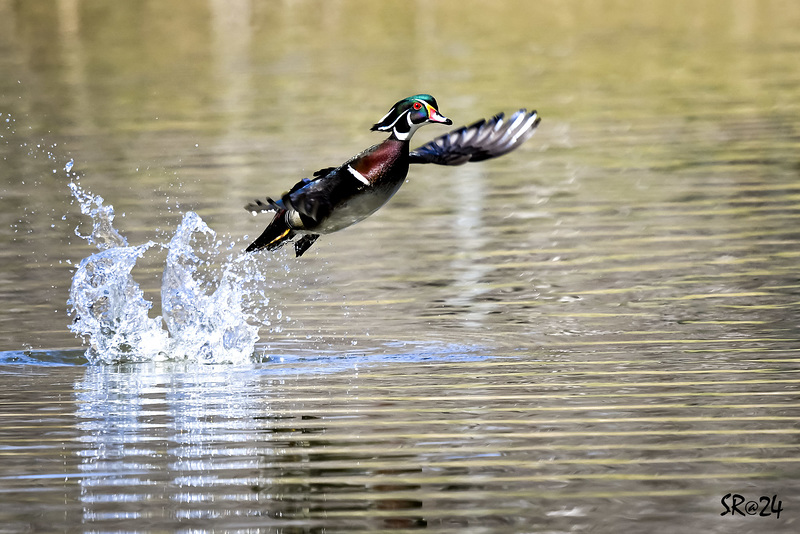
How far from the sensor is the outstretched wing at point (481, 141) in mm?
9711

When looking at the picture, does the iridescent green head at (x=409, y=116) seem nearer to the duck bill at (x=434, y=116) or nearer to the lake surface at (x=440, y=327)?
the duck bill at (x=434, y=116)

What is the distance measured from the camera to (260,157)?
68.3ft

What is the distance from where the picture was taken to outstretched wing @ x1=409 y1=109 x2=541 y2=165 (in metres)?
9.71

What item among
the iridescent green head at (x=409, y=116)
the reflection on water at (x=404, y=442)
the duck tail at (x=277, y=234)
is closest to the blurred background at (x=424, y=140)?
the reflection on water at (x=404, y=442)

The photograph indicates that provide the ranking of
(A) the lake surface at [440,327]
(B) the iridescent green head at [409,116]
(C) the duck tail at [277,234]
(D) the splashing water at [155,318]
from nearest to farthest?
(A) the lake surface at [440,327]
(B) the iridescent green head at [409,116]
(C) the duck tail at [277,234]
(D) the splashing water at [155,318]

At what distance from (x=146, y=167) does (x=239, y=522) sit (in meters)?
13.4

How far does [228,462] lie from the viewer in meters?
8.06
